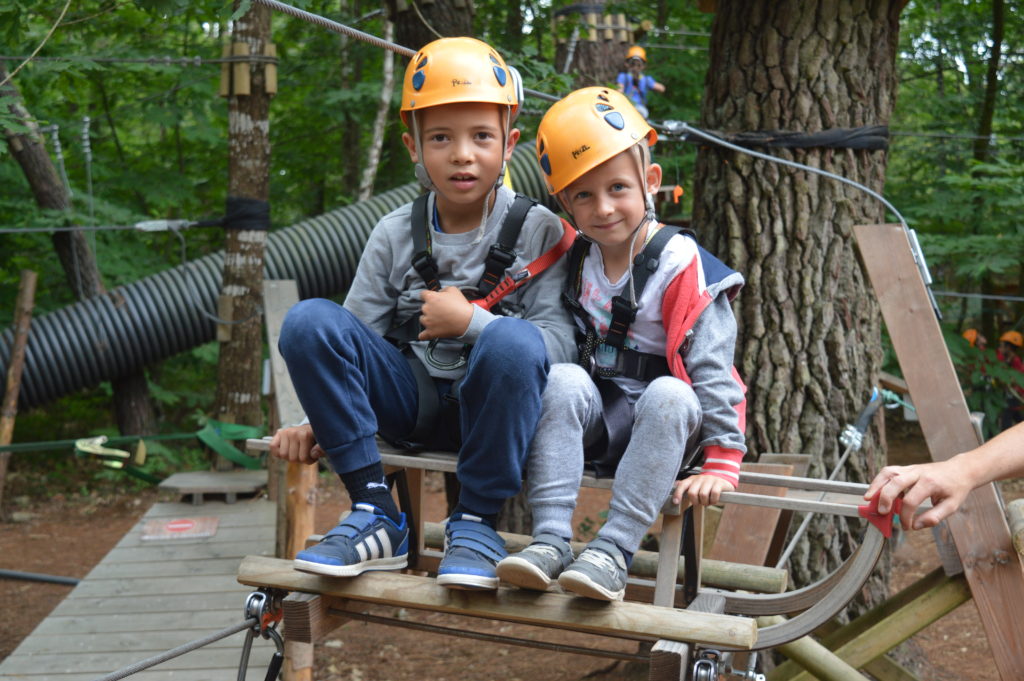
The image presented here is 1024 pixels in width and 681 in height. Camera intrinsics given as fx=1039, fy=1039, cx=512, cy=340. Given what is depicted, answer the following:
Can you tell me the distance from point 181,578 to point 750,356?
2965mm

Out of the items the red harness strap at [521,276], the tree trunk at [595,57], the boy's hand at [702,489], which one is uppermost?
the tree trunk at [595,57]

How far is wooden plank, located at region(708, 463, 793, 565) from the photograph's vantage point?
3240 millimetres

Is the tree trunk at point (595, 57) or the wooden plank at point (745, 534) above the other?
the tree trunk at point (595, 57)

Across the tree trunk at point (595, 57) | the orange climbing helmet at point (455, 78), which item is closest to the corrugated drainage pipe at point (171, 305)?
the tree trunk at point (595, 57)

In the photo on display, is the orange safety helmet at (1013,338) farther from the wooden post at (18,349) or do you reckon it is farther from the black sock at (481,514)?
the wooden post at (18,349)

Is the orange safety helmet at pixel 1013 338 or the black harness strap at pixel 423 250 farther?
the orange safety helmet at pixel 1013 338

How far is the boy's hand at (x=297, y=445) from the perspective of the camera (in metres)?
2.32

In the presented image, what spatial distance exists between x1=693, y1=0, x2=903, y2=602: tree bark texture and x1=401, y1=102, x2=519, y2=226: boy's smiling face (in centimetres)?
172

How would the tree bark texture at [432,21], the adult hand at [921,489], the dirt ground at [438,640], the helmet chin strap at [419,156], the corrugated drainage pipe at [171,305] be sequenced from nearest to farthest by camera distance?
the adult hand at [921,489], the helmet chin strap at [419,156], the dirt ground at [438,640], the tree bark texture at [432,21], the corrugated drainage pipe at [171,305]

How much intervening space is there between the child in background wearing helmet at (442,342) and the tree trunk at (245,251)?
429 centimetres

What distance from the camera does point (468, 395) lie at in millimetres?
2158

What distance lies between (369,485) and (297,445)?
210mm

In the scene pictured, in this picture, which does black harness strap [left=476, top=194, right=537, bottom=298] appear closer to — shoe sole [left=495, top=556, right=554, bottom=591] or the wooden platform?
shoe sole [left=495, top=556, right=554, bottom=591]

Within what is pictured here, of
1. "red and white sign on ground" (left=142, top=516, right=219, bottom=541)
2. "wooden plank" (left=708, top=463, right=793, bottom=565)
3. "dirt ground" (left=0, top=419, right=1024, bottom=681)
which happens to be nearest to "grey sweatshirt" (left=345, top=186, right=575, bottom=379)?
"wooden plank" (left=708, top=463, right=793, bottom=565)
